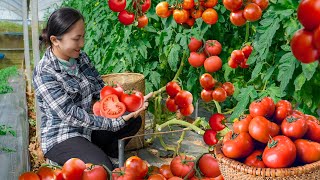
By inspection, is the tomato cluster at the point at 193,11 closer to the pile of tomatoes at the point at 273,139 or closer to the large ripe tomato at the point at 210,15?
the large ripe tomato at the point at 210,15

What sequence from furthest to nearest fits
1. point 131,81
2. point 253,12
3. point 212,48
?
1. point 131,81
2. point 212,48
3. point 253,12

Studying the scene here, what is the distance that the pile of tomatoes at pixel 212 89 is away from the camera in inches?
116

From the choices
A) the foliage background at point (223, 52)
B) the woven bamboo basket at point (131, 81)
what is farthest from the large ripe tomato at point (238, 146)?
the woven bamboo basket at point (131, 81)

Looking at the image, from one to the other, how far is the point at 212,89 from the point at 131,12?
0.73 m

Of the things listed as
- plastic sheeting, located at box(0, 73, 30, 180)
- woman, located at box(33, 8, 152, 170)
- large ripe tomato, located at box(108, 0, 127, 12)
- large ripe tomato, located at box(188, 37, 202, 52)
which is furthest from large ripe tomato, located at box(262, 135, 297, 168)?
plastic sheeting, located at box(0, 73, 30, 180)

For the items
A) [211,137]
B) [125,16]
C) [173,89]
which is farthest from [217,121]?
[125,16]

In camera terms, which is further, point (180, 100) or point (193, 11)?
point (180, 100)

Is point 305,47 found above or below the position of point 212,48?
above

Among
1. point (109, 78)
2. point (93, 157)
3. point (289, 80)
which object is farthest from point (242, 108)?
point (109, 78)

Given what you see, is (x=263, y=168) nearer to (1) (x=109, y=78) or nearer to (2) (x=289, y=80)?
(2) (x=289, y=80)

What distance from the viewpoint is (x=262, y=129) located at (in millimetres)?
1484

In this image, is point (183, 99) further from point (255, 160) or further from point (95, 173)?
point (255, 160)

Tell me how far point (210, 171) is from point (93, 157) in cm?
97

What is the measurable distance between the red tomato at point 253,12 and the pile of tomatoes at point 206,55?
64 centimetres
